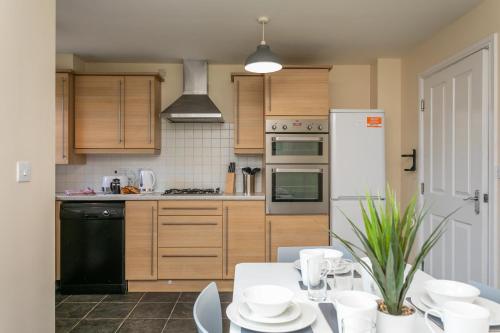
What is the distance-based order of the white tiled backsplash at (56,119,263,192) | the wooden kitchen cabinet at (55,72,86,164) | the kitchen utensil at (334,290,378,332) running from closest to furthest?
the kitchen utensil at (334,290,378,332) → the wooden kitchen cabinet at (55,72,86,164) → the white tiled backsplash at (56,119,263,192)

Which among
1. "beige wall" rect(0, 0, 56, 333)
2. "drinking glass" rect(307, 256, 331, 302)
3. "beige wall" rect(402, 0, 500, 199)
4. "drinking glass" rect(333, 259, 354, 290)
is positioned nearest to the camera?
"drinking glass" rect(307, 256, 331, 302)

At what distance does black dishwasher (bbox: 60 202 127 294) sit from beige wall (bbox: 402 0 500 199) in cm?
306

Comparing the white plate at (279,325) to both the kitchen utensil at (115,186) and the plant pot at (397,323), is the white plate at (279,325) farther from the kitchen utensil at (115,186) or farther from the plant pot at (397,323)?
the kitchen utensil at (115,186)

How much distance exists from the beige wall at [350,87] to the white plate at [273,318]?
10.7 ft

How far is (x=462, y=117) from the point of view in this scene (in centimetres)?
271

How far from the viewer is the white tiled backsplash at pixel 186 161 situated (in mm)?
3980

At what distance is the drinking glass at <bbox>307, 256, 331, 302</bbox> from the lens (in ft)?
4.00

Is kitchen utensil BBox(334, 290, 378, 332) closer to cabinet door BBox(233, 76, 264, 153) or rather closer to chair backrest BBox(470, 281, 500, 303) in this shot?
chair backrest BBox(470, 281, 500, 303)

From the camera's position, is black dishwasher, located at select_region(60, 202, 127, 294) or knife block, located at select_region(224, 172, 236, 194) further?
knife block, located at select_region(224, 172, 236, 194)

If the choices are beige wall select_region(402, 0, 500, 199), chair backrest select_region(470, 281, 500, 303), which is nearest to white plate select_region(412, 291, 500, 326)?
chair backrest select_region(470, 281, 500, 303)

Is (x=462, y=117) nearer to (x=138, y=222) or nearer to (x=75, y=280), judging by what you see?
(x=138, y=222)

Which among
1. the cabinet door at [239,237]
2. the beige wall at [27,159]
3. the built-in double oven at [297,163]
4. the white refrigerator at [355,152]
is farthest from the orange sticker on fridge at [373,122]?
the beige wall at [27,159]

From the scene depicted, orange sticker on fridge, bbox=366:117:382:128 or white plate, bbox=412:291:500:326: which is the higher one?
orange sticker on fridge, bbox=366:117:382:128

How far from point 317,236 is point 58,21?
9.88ft
